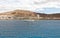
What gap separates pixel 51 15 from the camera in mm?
106438

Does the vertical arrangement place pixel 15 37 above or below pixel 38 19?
above

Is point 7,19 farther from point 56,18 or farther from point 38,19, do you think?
point 56,18

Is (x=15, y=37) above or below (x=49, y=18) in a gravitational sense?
above

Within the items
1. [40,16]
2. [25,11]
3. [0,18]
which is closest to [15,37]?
[0,18]

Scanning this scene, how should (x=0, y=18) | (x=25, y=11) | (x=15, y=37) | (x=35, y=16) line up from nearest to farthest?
(x=15, y=37), (x=0, y=18), (x=35, y=16), (x=25, y=11)

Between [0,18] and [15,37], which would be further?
[0,18]

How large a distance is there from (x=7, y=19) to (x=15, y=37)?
75.9 meters

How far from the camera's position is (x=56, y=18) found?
359ft

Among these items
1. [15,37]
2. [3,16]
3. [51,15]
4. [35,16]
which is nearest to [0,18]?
[3,16]

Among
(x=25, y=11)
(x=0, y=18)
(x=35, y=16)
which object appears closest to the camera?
(x=0, y=18)

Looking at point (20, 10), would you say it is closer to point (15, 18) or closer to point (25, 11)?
point (25, 11)

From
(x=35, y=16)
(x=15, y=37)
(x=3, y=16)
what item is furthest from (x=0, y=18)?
(x=15, y=37)

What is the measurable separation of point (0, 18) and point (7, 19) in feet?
10.5

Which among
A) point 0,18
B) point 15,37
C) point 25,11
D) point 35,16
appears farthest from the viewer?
point 25,11
